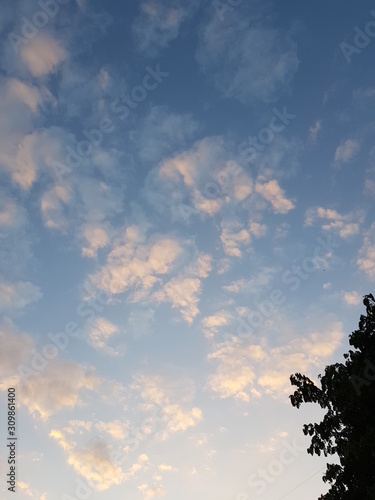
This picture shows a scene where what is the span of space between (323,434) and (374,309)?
21.4ft

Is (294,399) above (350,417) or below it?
above

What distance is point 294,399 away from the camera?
19.2m

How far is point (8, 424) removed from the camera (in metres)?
22.9

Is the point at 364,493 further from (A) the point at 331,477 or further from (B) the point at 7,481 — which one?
(B) the point at 7,481

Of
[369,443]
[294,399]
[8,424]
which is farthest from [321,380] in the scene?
[8,424]

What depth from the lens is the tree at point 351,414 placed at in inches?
635

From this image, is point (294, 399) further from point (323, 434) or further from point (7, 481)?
point (7, 481)

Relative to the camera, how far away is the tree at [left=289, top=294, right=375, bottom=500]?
16125 mm

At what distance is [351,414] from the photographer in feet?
56.4

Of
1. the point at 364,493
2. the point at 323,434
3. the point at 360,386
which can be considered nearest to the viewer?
the point at 364,493

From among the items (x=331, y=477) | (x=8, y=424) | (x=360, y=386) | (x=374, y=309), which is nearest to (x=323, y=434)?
(x=331, y=477)

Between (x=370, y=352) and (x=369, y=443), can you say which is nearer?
(x=369, y=443)

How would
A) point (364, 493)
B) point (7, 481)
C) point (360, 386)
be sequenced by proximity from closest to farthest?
point (364, 493)
point (360, 386)
point (7, 481)

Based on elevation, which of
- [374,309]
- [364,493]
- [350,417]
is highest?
[374,309]
